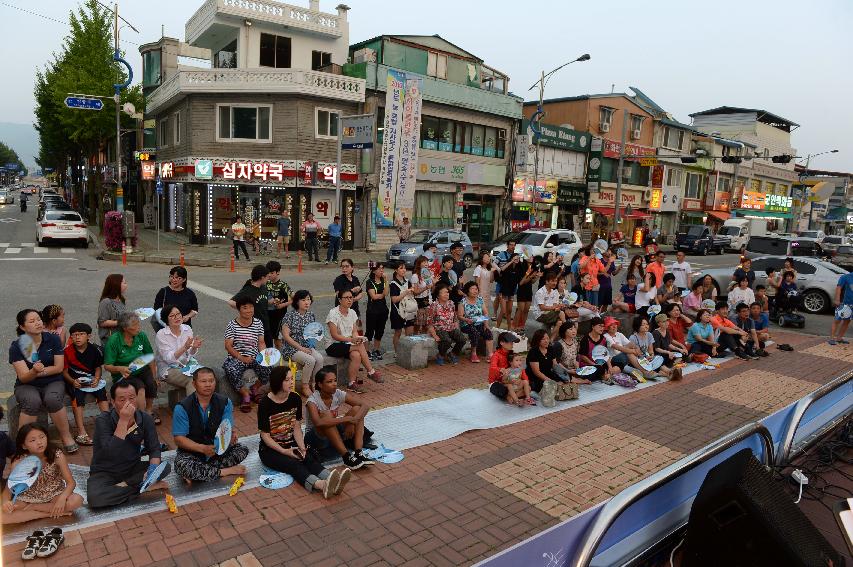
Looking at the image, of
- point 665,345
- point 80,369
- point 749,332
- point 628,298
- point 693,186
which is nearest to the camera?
point 80,369

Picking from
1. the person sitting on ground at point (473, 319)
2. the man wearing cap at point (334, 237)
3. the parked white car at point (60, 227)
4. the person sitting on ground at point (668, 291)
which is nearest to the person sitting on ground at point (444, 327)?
the person sitting on ground at point (473, 319)

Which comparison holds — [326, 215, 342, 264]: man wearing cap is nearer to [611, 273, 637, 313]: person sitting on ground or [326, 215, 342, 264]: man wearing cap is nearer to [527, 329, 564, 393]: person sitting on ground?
[611, 273, 637, 313]: person sitting on ground

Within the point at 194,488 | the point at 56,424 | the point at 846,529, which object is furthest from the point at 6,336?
the point at 846,529

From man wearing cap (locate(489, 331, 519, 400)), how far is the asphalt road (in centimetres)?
337

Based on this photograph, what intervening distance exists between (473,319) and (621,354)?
105 inches

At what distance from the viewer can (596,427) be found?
796cm

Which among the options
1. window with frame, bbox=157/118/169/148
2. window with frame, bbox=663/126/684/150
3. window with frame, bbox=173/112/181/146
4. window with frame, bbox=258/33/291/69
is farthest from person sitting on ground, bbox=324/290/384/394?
window with frame, bbox=663/126/684/150

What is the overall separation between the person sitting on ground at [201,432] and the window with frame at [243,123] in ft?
75.4

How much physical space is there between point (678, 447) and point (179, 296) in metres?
7.16

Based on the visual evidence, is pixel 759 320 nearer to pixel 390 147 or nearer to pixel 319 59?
pixel 390 147

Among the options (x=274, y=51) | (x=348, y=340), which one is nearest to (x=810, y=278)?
(x=348, y=340)

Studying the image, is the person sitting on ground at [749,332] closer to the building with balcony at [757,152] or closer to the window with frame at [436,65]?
the window with frame at [436,65]

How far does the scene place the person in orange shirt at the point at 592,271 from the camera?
45.3ft

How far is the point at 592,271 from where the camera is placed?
1397 centimetres
